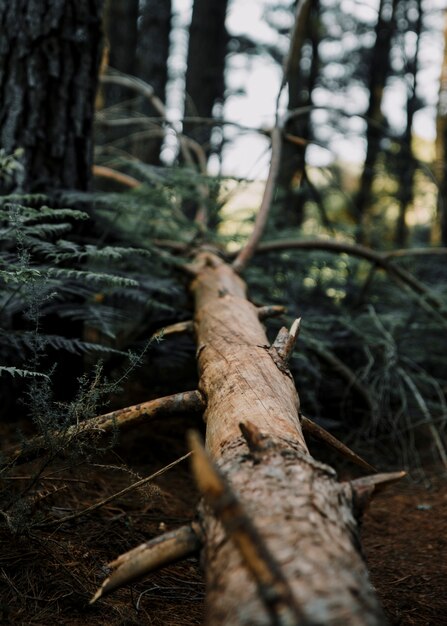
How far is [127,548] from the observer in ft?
7.30

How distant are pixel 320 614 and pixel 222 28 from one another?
10.7m

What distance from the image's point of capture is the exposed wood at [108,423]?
189 centimetres

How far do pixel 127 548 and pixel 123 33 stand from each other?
972cm

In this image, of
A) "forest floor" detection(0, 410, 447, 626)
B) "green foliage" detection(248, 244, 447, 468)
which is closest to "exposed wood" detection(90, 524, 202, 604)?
"forest floor" detection(0, 410, 447, 626)

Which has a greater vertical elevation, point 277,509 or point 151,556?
point 277,509

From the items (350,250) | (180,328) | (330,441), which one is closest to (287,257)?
(350,250)

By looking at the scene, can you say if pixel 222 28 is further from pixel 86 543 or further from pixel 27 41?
pixel 86 543

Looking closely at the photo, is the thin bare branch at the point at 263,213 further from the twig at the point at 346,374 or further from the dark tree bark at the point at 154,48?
the dark tree bark at the point at 154,48

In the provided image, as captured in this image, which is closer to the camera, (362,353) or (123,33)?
(362,353)

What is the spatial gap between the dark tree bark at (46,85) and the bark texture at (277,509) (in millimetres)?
1945

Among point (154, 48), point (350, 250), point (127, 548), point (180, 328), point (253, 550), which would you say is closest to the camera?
point (253, 550)

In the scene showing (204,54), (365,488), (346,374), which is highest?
(204,54)

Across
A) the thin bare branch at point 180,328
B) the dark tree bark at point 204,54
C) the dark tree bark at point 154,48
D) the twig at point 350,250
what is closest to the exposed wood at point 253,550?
the thin bare branch at point 180,328

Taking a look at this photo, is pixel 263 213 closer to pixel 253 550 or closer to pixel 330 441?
pixel 330 441
